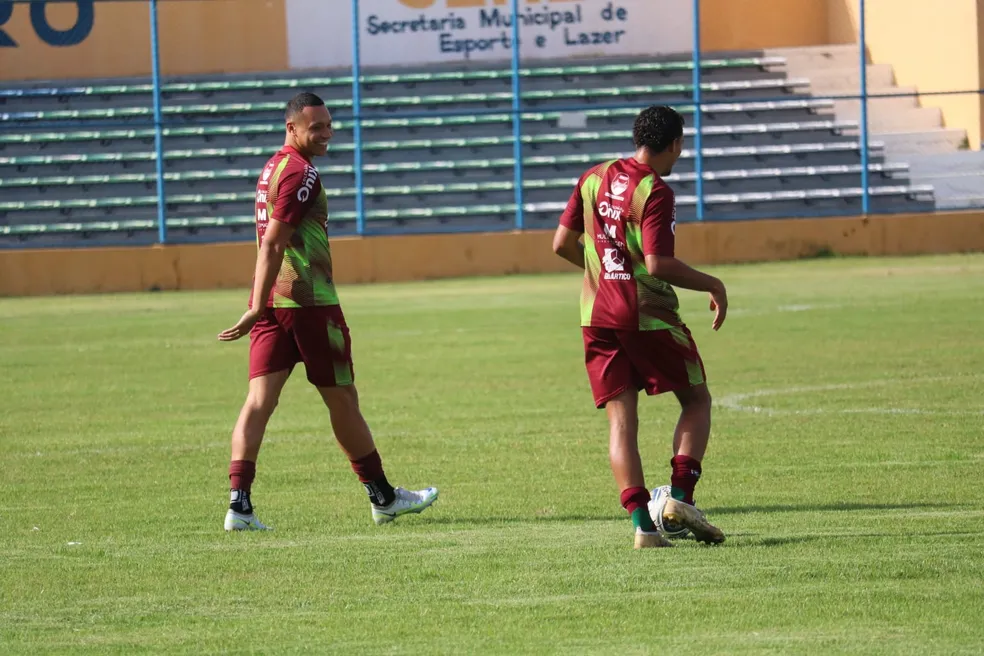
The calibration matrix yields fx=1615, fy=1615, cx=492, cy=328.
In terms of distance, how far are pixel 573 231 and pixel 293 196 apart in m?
1.22

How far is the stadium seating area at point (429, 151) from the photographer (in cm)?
2731

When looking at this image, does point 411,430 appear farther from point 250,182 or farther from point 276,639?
point 250,182

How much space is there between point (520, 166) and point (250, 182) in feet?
17.7

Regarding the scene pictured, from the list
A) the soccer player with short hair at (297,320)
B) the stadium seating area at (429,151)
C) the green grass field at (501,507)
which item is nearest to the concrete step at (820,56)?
the stadium seating area at (429,151)

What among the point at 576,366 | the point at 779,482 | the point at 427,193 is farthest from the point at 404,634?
the point at 427,193

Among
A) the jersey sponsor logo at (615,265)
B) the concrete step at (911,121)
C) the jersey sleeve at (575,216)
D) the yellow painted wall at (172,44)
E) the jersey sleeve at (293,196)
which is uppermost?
the yellow painted wall at (172,44)

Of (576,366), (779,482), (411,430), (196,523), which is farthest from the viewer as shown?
(576,366)

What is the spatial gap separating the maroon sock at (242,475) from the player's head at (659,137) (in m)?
2.22

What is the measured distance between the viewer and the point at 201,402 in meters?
12.0

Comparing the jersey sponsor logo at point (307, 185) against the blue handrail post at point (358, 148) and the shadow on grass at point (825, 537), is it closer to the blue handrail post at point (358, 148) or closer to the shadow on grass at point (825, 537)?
the shadow on grass at point (825, 537)

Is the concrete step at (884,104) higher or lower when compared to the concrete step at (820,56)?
lower

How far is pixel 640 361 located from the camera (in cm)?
657

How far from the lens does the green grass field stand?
5082mm

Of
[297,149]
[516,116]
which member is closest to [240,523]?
[297,149]
